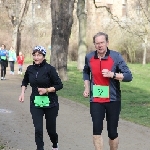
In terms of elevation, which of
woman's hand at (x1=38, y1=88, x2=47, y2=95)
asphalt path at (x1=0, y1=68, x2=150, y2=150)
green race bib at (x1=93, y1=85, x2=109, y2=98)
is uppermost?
green race bib at (x1=93, y1=85, x2=109, y2=98)

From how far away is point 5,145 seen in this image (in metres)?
9.13

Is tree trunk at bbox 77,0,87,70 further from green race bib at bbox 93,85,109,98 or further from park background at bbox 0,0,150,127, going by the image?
green race bib at bbox 93,85,109,98

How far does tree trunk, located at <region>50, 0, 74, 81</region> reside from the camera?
23.8m

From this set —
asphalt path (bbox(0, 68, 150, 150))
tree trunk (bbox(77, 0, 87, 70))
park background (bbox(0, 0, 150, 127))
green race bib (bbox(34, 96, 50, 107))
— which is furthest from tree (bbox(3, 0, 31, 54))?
green race bib (bbox(34, 96, 50, 107))

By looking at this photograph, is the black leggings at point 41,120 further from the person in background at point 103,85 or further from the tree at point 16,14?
the tree at point 16,14

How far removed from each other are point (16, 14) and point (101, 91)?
46964 millimetres

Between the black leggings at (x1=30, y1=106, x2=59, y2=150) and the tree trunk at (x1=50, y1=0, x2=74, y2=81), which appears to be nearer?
the black leggings at (x1=30, y1=106, x2=59, y2=150)

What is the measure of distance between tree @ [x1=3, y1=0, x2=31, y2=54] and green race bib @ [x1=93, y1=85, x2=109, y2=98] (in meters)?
43.5

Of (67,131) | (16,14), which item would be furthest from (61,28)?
(16,14)

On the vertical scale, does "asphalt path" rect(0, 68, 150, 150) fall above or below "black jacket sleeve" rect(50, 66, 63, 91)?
below

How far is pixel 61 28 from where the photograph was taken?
951 inches

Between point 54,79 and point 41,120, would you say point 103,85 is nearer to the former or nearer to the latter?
point 54,79

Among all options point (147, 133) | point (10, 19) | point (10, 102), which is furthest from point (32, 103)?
point (10, 19)

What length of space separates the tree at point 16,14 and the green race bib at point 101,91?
43.5 metres
